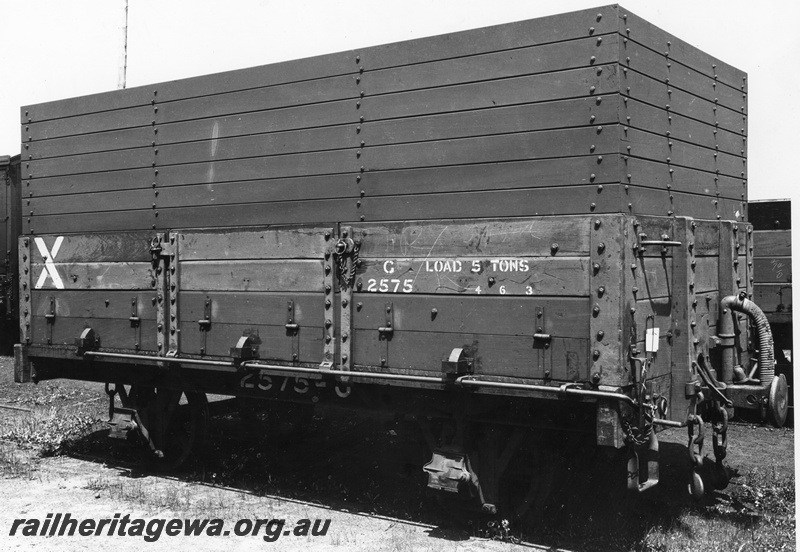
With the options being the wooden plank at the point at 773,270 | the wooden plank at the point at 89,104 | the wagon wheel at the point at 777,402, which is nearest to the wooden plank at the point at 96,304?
the wooden plank at the point at 89,104

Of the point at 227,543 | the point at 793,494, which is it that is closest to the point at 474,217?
the point at 227,543

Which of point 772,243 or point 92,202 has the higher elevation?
point 92,202

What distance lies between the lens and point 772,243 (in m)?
10.9

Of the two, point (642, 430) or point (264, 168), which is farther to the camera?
→ point (264, 168)

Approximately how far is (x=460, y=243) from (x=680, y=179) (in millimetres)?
1811

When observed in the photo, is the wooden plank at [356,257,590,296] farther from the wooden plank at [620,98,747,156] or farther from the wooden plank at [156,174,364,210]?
the wooden plank at [620,98,747,156]

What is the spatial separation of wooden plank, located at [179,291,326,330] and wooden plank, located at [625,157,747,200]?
2.63 meters

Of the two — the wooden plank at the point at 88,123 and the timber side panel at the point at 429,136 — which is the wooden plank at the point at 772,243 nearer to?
the timber side panel at the point at 429,136

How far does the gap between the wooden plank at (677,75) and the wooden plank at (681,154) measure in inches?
16.9

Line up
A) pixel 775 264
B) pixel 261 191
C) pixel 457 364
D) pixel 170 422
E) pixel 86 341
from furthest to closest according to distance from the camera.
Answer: pixel 775 264 < pixel 170 422 < pixel 86 341 < pixel 261 191 < pixel 457 364

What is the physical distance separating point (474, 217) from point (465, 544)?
2416 mm

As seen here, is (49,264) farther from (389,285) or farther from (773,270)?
(773,270)

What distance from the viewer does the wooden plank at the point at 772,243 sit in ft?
35.4

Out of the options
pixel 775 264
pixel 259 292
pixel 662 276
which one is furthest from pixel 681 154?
pixel 775 264
